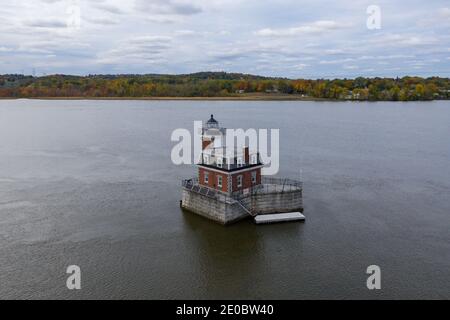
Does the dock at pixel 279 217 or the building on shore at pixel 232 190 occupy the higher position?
the building on shore at pixel 232 190

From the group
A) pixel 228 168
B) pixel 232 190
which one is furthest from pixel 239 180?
pixel 228 168

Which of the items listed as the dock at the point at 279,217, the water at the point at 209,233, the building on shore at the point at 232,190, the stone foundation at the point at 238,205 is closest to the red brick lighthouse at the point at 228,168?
the building on shore at the point at 232,190

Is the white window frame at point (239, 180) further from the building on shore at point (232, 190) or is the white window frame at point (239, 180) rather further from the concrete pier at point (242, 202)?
the concrete pier at point (242, 202)

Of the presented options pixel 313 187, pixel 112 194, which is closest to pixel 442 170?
pixel 313 187

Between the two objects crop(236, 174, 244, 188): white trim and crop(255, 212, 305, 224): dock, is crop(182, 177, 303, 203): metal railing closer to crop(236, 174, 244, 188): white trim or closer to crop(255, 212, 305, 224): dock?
crop(236, 174, 244, 188): white trim

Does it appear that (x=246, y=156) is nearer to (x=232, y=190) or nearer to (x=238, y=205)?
(x=232, y=190)

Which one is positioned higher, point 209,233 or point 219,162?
point 219,162
